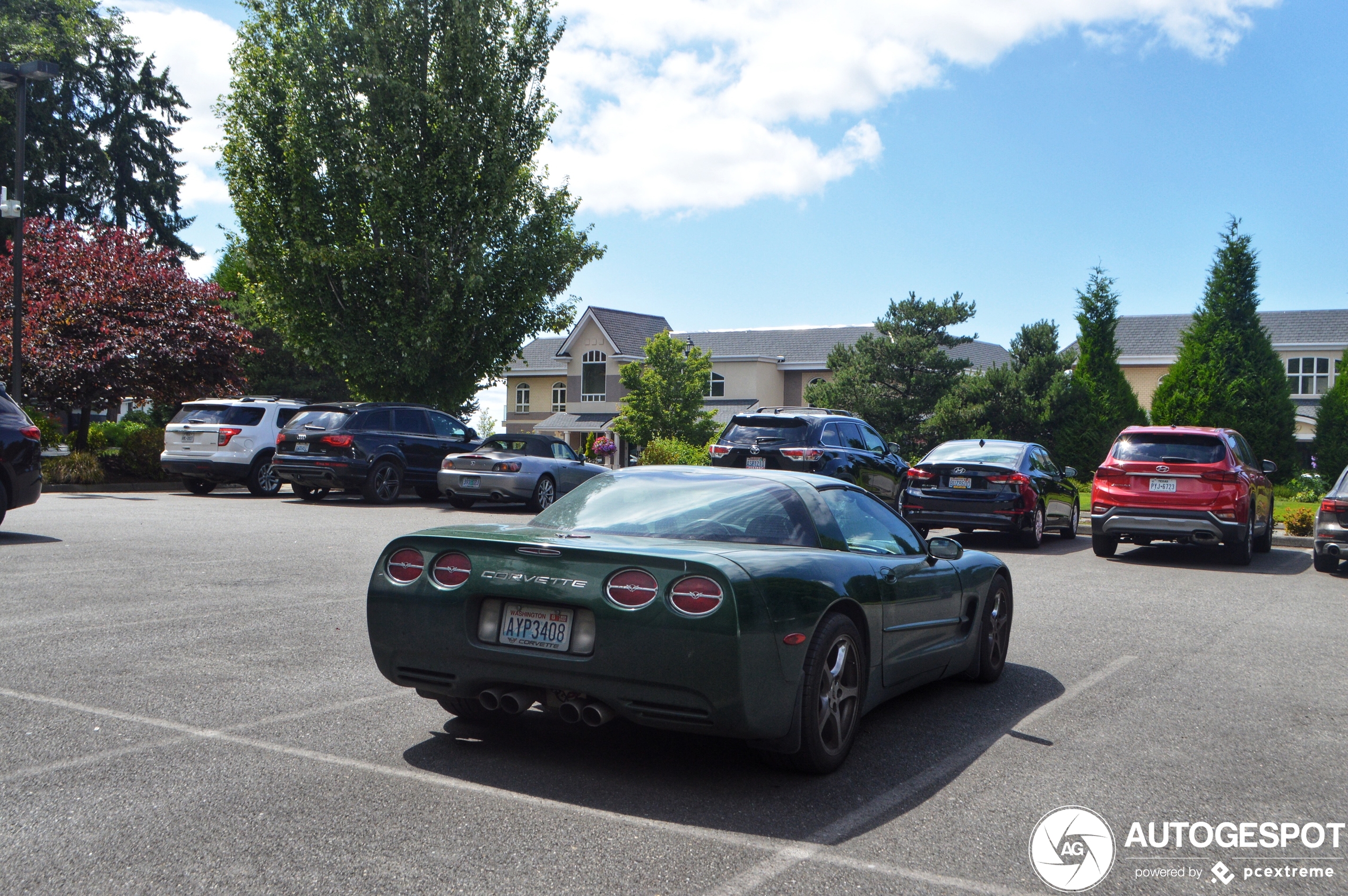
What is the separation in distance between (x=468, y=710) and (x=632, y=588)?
4.50ft

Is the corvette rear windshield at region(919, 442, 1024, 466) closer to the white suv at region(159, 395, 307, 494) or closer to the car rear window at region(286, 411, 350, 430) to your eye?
the car rear window at region(286, 411, 350, 430)

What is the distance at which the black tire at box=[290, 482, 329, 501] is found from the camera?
20.6 m

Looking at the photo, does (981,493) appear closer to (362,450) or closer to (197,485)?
(362,450)

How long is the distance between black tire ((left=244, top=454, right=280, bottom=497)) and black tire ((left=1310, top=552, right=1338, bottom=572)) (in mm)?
16489

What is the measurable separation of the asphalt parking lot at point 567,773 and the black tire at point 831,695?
0.11 meters

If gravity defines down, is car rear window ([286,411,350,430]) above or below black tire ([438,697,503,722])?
Result: above

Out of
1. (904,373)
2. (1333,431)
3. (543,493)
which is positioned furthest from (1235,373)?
(543,493)

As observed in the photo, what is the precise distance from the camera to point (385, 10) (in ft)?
88.7

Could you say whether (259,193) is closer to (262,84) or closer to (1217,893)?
(262,84)

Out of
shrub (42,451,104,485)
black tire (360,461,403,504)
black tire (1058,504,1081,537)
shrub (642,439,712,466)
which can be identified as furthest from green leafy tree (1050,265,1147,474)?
shrub (42,451,104,485)

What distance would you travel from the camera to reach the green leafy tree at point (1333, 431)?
1265 inches

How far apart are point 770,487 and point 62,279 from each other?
25.0 m

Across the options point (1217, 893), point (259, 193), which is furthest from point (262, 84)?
point (1217, 893)

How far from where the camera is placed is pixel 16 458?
486 inches
